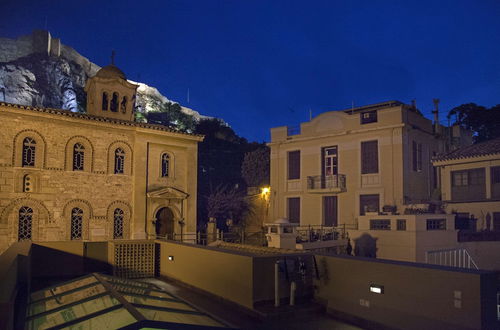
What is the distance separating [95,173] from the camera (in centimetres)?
2153

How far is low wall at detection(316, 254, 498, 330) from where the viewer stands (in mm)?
7293

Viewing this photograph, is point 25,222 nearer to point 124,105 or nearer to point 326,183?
point 124,105

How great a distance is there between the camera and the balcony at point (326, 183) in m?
25.6

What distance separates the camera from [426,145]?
26.1m

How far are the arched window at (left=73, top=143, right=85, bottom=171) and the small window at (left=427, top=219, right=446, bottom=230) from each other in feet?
60.6

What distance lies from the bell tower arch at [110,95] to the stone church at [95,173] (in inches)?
2.3

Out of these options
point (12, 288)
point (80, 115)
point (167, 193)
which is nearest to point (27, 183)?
point (80, 115)

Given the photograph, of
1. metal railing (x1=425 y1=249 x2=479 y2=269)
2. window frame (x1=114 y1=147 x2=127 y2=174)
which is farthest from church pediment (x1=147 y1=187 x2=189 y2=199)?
metal railing (x1=425 y1=249 x2=479 y2=269)

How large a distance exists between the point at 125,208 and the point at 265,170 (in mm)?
20867

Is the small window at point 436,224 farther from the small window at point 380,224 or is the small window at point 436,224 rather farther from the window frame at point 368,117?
the window frame at point 368,117

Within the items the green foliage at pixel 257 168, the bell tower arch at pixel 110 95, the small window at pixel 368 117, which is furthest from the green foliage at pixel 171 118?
the small window at pixel 368 117

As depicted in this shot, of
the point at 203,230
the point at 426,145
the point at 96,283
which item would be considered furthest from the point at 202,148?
the point at 96,283

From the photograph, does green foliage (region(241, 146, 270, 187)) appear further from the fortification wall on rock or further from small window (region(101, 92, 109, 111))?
the fortification wall on rock

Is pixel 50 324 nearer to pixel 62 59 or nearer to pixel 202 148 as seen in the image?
pixel 202 148
